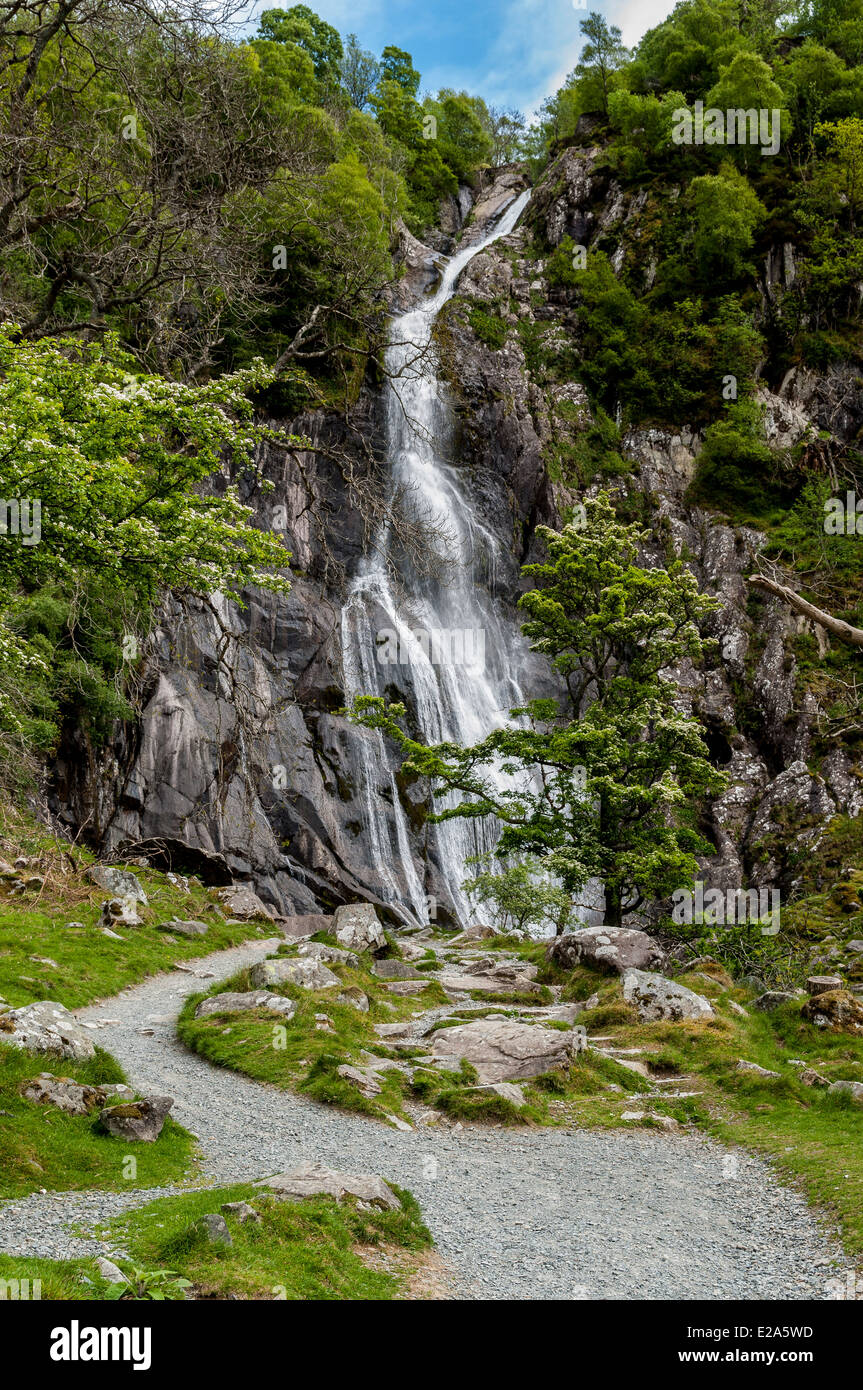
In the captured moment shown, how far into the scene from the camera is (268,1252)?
5.42 metres

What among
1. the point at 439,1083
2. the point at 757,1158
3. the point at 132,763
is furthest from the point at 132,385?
the point at 132,763

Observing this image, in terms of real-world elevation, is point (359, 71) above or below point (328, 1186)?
above

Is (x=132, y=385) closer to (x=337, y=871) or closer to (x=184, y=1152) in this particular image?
(x=184, y=1152)

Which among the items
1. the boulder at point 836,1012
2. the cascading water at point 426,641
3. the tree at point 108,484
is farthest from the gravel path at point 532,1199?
the cascading water at point 426,641

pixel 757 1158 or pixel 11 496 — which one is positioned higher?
pixel 11 496

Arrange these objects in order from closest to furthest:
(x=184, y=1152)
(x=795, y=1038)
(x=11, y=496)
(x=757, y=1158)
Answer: (x=184, y=1152) < (x=11, y=496) < (x=757, y=1158) < (x=795, y=1038)

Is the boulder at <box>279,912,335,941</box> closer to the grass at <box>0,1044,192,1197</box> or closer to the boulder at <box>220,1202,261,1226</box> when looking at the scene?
the grass at <box>0,1044,192,1197</box>

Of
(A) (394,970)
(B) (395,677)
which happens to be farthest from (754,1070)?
(B) (395,677)

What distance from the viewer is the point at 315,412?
3847cm

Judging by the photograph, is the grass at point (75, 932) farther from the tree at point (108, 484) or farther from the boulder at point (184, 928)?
the tree at point (108, 484)

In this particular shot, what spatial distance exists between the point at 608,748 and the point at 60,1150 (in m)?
13.0

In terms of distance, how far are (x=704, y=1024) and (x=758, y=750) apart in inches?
904

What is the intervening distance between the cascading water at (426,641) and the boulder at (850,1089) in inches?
751

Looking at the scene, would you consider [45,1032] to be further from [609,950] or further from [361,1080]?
[609,950]
